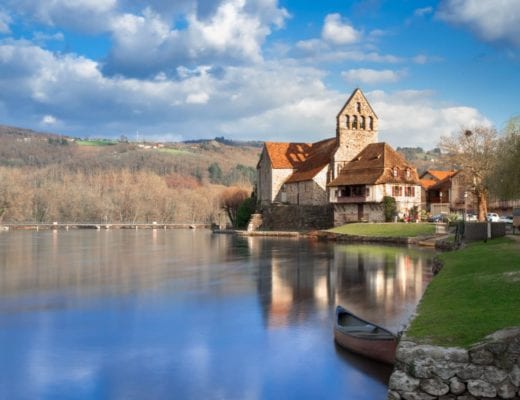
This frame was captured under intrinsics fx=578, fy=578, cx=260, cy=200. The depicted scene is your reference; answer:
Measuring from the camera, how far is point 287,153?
299 ft

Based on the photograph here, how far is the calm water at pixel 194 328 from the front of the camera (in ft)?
49.4

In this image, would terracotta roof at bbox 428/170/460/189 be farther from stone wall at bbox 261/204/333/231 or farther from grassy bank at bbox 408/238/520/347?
grassy bank at bbox 408/238/520/347

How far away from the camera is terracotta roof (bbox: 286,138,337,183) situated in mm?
80438

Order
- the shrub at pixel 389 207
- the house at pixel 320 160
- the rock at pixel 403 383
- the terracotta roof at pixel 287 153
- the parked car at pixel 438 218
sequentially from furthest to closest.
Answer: the terracotta roof at pixel 287 153 < the house at pixel 320 160 < the shrub at pixel 389 207 < the parked car at pixel 438 218 < the rock at pixel 403 383

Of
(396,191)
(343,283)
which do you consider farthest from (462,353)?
(396,191)

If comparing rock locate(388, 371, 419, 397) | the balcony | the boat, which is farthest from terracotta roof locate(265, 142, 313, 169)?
rock locate(388, 371, 419, 397)

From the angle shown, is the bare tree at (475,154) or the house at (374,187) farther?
the house at (374,187)

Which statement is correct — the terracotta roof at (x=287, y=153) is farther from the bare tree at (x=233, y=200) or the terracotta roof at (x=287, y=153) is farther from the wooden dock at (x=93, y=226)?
Result: the wooden dock at (x=93, y=226)

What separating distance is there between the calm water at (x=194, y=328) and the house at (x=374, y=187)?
28830 mm

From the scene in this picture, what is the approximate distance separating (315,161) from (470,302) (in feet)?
223

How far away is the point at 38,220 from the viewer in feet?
563

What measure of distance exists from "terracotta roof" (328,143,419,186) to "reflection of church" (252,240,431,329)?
20.8m

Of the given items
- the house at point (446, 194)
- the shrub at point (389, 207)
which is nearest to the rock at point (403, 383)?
the shrub at point (389, 207)

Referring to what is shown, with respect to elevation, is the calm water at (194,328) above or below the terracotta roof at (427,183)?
below
